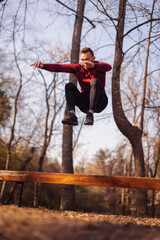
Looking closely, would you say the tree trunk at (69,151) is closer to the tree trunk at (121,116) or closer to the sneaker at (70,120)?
the tree trunk at (121,116)

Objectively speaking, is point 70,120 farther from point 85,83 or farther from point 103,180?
point 103,180

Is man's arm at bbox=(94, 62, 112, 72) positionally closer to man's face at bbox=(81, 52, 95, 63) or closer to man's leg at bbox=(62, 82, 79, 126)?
man's face at bbox=(81, 52, 95, 63)

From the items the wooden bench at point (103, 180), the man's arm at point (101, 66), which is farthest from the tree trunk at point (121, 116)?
the wooden bench at point (103, 180)

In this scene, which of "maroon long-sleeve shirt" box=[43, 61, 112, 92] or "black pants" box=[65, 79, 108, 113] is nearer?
"black pants" box=[65, 79, 108, 113]

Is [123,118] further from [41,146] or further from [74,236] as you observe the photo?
[41,146]

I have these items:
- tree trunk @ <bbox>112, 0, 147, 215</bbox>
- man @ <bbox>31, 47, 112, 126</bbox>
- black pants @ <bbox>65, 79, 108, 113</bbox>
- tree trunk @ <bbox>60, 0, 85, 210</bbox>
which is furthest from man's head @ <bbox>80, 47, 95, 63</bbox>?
tree trunk @ <bbox>60, 0, 85, 210</bbox>

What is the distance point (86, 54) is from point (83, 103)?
0.81 metres

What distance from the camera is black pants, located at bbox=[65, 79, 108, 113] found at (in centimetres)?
343

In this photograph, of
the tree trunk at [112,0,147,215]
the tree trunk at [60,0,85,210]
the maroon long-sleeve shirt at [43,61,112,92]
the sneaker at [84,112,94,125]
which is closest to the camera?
the sneaker at [84,112,94,125]

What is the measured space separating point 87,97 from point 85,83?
0.78 ft

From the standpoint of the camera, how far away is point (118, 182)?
11.7ft

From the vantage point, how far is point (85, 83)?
382cm

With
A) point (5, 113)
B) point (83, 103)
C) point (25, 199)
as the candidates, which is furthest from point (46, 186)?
point (83, 103)

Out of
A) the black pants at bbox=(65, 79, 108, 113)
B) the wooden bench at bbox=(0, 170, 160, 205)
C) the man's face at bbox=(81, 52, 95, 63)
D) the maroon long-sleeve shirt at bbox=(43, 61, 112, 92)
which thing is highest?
the man's face at bbox=(81, 52, 95, 63)
